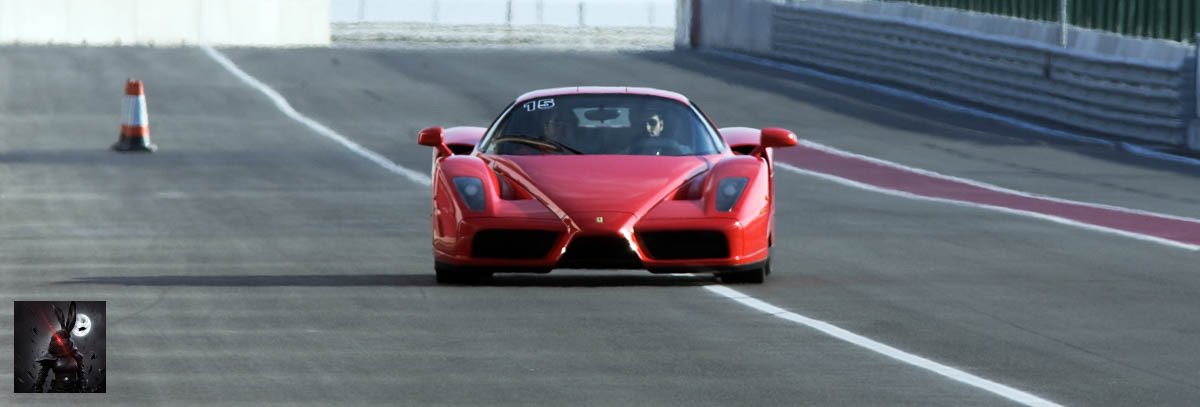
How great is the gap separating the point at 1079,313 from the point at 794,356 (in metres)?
2.19

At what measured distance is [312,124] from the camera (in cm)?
2883

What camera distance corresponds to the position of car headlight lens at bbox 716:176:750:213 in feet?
40.5

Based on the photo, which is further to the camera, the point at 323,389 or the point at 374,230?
the point at 374,230

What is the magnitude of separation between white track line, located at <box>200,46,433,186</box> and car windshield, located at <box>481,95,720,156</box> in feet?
14.4

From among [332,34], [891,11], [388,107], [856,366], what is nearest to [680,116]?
[856,366]

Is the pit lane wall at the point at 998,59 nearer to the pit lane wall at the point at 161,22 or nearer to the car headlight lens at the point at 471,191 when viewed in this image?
the pit lane wall at the point at 161,22

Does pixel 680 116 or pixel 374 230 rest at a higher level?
pixel 680 116

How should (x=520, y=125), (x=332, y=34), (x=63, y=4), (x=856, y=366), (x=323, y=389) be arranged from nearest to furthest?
(x=323, y=389), (x=856, y=366), (x=520, y=125), (x=63, y=4), (x=332, y=34)

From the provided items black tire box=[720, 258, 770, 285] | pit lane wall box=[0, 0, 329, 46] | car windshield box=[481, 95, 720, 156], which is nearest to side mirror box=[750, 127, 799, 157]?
car windshield box=[481, 95, 720, 156]

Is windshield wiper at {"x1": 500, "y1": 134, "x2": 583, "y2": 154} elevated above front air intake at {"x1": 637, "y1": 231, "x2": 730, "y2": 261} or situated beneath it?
elevated above

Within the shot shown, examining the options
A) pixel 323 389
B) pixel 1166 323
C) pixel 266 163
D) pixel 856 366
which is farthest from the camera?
pixel 266 163

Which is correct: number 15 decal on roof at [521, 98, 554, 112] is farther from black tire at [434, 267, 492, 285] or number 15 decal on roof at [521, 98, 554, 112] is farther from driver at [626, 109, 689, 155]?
black tire at [434, 267, 492, 285]

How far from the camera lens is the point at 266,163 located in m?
23.4

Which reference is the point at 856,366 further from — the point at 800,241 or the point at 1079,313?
the point at 800,241
